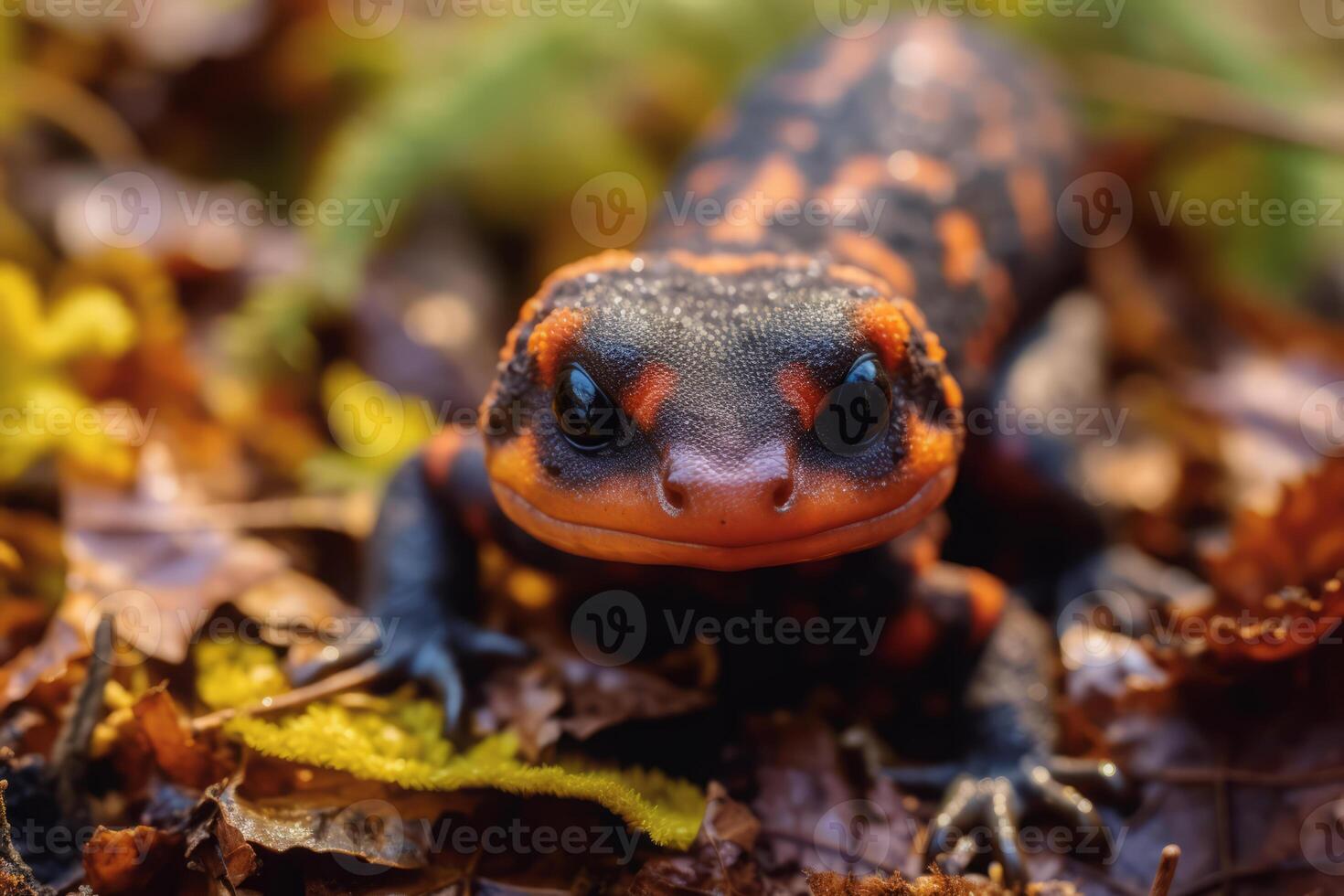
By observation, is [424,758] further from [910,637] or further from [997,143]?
[997,143]

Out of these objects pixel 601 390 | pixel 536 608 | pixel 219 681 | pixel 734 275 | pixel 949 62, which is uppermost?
pixel 949 62

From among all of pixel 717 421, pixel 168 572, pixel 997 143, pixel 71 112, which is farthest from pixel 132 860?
pixel 71 112

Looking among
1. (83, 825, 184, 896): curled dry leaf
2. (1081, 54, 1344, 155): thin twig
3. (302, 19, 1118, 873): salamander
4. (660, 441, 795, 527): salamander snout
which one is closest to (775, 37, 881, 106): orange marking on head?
(302, 19, 1118, 873): salamander

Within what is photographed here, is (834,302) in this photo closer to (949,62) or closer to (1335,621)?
(1335,621)

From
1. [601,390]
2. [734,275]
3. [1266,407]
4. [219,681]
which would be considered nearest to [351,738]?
[219,681]

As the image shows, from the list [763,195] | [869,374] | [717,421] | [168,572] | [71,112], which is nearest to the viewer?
[717,421]

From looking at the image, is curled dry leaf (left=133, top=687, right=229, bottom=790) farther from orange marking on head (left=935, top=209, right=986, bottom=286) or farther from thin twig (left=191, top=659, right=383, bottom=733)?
orange marking on head (left=935, top=209, right=986, bottom=286)

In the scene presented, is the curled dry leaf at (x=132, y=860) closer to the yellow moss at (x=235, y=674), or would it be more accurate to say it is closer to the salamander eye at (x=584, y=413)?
the yellow moss at (x=235, y=674)
